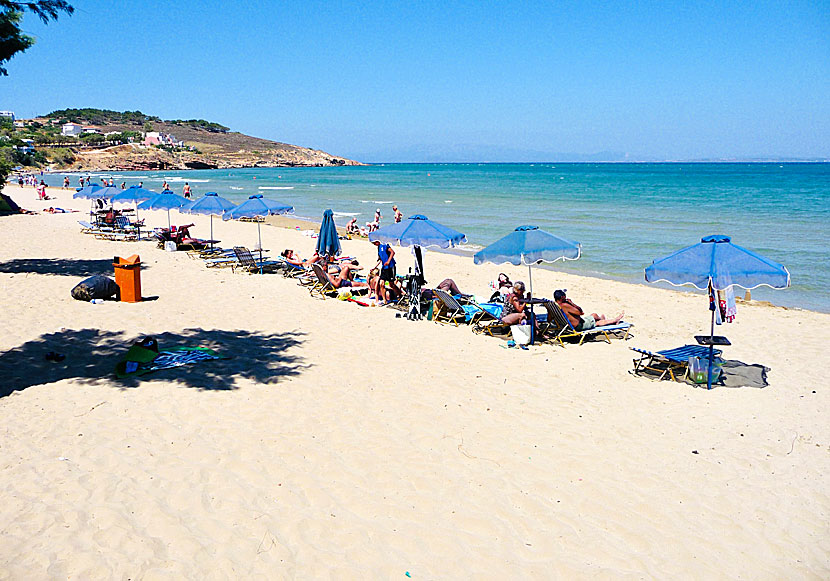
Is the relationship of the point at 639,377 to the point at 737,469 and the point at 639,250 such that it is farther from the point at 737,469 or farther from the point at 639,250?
the point at 639,250

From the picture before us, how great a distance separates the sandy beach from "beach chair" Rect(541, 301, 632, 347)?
304mm

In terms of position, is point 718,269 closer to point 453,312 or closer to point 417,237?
point 453,312

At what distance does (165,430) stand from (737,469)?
5124 mm

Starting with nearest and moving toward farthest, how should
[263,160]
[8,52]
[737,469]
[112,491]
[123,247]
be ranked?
[112,491] → [737,469] → [8,52] → [123,247] → [263,160]

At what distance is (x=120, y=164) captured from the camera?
102938 millimetres

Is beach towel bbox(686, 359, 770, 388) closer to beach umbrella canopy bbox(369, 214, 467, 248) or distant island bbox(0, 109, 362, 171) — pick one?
beach umbrella canopy bbox(369, 214, 467, 248)

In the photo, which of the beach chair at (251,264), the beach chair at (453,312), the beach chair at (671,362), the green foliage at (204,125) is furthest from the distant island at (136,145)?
the beach chair at (671,362)

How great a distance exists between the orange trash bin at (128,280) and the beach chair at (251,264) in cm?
355

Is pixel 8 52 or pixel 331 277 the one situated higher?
pixel 8 52

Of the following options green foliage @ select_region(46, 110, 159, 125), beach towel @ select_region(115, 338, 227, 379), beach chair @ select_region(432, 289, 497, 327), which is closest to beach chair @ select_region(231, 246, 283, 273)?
beach chair @ select_region(432, 289, 497, 327)

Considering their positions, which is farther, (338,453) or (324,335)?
(324,335)

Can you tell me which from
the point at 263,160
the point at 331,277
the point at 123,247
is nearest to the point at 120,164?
the point at 263,160

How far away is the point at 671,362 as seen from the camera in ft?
24.7

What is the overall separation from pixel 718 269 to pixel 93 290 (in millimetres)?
9594
